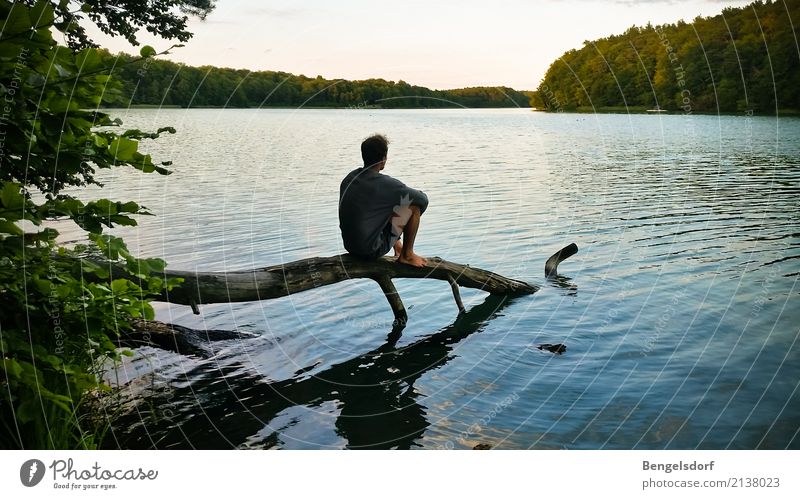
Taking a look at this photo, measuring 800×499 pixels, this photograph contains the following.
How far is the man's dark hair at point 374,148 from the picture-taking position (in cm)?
592

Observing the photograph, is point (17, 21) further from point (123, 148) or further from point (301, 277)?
point (301, 277)

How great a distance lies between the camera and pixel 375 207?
20.2ft

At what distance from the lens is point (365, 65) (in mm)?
6086

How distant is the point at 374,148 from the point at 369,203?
520 millimetres

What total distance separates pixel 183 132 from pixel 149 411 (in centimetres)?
1424

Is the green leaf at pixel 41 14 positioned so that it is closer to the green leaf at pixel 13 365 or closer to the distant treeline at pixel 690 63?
the green leaf at pixel 13 365

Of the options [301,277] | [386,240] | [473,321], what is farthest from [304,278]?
[473,321]

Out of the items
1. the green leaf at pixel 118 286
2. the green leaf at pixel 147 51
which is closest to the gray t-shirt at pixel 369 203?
the green leaf at pixel 118 286

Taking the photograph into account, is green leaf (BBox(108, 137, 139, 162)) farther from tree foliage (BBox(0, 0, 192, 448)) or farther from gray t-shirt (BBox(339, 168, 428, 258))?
gray t-shirt (BBox(339, 168, 428, 258))

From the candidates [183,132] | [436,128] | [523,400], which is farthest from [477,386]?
[183,132]
